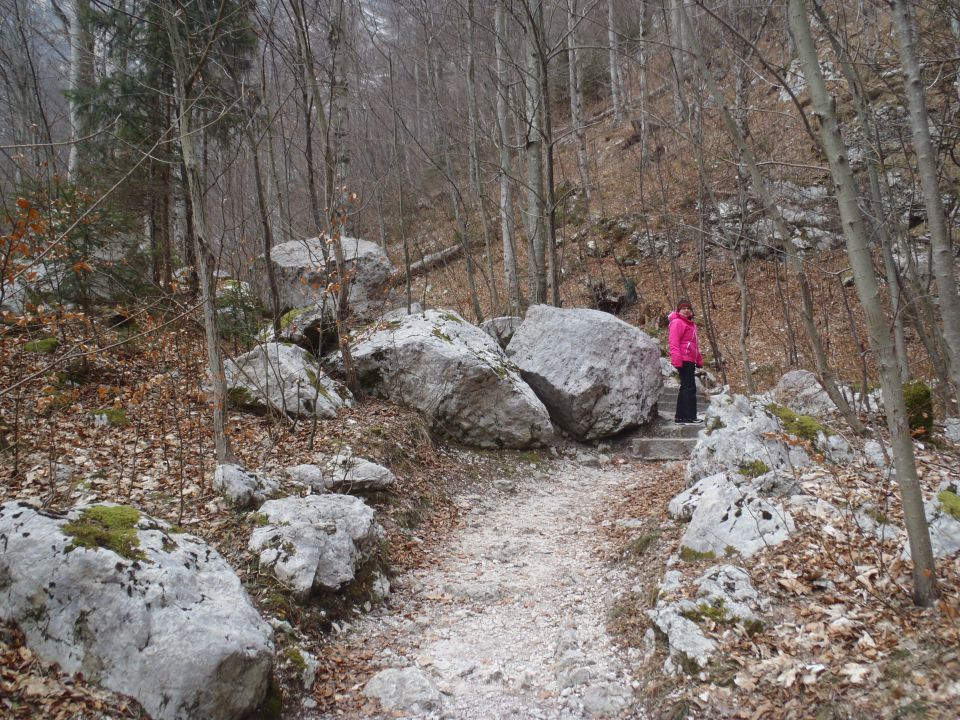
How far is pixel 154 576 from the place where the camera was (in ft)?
11.2

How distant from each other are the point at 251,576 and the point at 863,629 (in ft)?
12.7

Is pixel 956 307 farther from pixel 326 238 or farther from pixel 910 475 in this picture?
pixel 326 238

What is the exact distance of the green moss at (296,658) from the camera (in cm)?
374

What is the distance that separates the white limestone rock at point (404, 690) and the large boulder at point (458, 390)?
466 centimetres

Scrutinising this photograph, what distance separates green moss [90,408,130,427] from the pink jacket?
7.26 m

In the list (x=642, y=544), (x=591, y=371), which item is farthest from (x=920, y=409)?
(x=591, y=371)

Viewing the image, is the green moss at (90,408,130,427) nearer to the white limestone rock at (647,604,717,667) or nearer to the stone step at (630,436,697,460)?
the white limestone rock at (647,604,717,667)

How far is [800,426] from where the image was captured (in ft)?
19.9

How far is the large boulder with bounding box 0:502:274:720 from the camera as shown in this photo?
10.1ft

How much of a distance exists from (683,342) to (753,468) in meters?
3.73

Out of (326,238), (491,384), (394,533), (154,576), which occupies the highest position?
(326,238)

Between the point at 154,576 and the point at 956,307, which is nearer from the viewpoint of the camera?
the point at 154,576

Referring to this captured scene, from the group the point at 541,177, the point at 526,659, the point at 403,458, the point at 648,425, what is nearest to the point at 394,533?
the point at 403,458

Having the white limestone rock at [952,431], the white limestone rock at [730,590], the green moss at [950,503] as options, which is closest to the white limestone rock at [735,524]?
the white limestone rock at [730,590]
